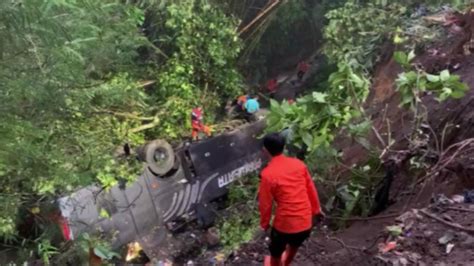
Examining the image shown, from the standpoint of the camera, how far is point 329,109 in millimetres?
4758

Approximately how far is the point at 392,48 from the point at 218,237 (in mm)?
3817

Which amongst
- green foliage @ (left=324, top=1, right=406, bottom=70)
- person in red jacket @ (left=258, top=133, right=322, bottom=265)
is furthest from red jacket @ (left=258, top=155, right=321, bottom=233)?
green foliage @ (left=324, top=1, right=406, bottom=70)

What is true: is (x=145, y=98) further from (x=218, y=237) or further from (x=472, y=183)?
(x=472, y=183)

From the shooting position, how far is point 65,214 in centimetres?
710

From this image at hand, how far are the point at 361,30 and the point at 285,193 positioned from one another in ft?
18.9

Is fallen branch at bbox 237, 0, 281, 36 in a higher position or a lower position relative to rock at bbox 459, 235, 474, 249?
higher

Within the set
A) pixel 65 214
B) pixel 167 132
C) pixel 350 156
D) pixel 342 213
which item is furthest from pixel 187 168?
pixel 342 213

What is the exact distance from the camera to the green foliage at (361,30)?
880 centimetres

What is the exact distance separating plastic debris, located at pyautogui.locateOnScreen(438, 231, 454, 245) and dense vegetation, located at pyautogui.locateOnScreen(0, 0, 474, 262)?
1302mm

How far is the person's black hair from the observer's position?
3910 mm

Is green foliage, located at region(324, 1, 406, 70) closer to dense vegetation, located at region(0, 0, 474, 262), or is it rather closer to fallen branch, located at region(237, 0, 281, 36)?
dense vegetation, located at region(0, 0, 474, 262)

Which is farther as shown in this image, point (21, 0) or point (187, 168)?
point (187, 168)

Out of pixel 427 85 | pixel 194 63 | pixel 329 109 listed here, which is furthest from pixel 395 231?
pixel 194 63

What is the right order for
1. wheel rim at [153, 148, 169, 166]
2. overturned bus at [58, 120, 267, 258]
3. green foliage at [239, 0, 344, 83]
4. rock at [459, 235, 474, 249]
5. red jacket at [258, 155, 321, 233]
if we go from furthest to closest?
green foliage at [239, 0, 344, 83]
wheel rim at [153, 148, 169, 166]
overturned bus at [58, 120, 267, 258]
red jacket at [258, 155, 321, 233]
rock at [459, 235, 474, 249]
